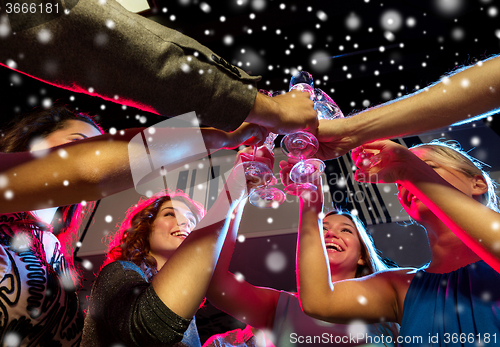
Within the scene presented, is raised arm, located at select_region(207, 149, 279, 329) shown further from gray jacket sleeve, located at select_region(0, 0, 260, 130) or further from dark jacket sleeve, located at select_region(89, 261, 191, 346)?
gray jacket sleeve, located at select_region(0, 0, 260, 130)

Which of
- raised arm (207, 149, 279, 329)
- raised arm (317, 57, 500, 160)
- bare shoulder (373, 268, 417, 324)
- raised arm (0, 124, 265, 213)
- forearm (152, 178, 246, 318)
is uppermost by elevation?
raised arm (317, 57, 500, 160)

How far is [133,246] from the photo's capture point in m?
1.85

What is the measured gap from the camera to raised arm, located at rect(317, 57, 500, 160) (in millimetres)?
958

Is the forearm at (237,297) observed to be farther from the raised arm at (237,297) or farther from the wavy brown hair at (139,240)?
the wavy brown hair at (139,240)

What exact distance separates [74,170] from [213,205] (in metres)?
0.52

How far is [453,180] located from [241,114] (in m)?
0.98

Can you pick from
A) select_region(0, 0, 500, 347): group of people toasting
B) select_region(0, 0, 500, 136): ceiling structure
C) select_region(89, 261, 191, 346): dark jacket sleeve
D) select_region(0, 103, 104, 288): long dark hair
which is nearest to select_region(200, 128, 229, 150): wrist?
select_region(0, 0, 500, 347): group of people toasting

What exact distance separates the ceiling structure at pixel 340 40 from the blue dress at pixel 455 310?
234 centimetres

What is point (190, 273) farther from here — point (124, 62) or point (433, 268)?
point (433, 268)

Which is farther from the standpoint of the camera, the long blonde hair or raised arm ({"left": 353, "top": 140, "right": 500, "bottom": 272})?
the long blonde hair

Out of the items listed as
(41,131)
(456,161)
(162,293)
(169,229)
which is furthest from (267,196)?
(41,131)

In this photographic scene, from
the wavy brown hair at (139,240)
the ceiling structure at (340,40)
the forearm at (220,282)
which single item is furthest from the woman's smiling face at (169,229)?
the ceiling structure at (340,40)

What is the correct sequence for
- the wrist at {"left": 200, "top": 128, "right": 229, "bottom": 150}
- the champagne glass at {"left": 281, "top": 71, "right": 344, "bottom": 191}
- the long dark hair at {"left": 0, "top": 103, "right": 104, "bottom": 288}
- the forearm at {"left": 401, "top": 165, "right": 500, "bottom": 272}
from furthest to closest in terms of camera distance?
1. the long dark hair at {"left": 0, "top": 103, "right": 104, "bottom": 288}
2. the champagne glass at {"left": 281, "top": 71, "right": 344, "bottom": 191}
3. the forearm at {"left": 401, "top": 165, "right": 500, "bottom": 272}
4. the wrist at {"left": 200, "top": 128, "right": 229, "bottom": 150}

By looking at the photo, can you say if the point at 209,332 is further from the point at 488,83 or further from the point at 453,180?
the point at 488,83
